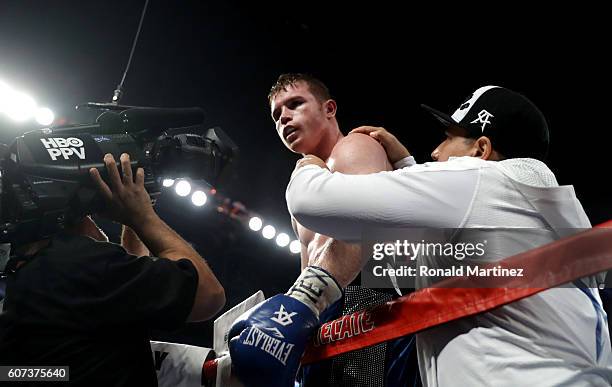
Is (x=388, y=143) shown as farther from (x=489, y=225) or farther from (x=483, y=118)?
(x=489, y=225)

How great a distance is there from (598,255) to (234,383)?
0.92 m

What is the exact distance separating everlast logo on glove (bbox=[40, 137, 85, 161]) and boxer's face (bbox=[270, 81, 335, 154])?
1.11 m

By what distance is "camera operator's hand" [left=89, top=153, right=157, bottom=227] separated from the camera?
1.13 meters

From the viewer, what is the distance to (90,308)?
102 centimetres

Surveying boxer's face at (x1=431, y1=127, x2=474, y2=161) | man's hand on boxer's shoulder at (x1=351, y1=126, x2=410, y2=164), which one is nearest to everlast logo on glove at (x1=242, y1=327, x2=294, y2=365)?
boxer's face at (x1=431, y1=127, x2=474, y2=161)

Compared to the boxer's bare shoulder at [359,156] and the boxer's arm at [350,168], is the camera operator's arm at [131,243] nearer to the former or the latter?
the boxer's arm at [350,168]

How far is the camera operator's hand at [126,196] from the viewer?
3.71 feet

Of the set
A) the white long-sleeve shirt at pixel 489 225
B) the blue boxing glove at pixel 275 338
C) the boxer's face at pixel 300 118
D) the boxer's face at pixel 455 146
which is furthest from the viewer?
the boxer's face at pixel 300 118

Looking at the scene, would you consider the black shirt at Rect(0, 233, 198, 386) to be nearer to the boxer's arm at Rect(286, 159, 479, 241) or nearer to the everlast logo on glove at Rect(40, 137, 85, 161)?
the everlast logo on glove at Rect(40, 137, 85, 161)

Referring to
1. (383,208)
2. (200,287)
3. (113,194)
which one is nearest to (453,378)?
(383,208)

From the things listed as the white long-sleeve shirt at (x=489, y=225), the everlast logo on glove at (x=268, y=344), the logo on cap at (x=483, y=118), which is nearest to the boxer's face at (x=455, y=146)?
the logo on cap at (x=483, y=118)

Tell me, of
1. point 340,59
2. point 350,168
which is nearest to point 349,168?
point 350,168

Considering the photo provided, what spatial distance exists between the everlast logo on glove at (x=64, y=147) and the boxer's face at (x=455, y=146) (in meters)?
0.92

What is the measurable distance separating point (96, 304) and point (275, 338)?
0.42 meters
